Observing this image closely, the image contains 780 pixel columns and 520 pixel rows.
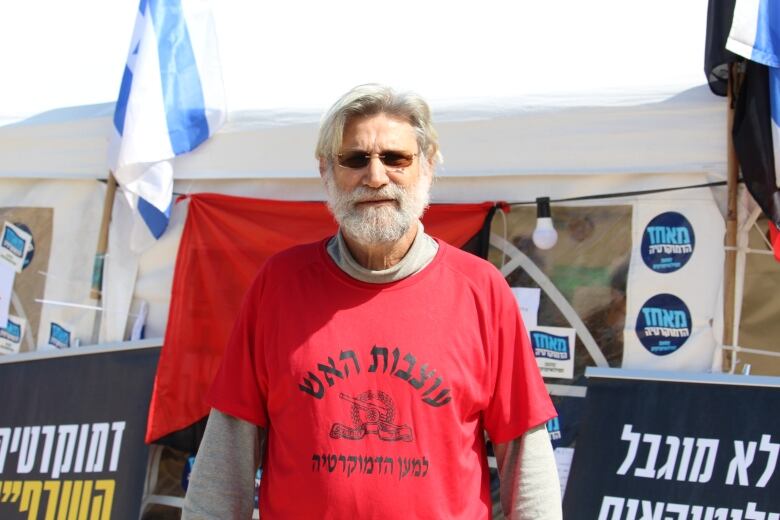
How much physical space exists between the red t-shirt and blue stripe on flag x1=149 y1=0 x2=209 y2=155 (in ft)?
7.01

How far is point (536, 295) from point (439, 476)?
1920 millimetres

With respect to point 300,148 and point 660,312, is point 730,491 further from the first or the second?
point 300,148

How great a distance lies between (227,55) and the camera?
4809 mm

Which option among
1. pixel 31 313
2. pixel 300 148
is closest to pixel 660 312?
pixel 300 148

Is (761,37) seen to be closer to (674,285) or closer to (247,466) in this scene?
(674,285)

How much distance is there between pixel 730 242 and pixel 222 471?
220 cm

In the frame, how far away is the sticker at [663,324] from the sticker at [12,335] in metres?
2.88

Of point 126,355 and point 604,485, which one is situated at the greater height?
point 126,355

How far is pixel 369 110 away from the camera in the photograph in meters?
2.19

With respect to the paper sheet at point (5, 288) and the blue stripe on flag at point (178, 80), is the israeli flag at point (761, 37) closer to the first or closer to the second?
the blue stripe on flag at point (178, 80)

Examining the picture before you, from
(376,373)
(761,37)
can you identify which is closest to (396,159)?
(376,373)

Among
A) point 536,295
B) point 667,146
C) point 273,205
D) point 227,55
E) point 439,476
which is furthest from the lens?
point 227,55

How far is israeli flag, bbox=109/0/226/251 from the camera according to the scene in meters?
4.15

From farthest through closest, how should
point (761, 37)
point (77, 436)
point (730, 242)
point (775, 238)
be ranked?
point (77, 436), point (730, 242), point (775, 238), point (761, 37)
